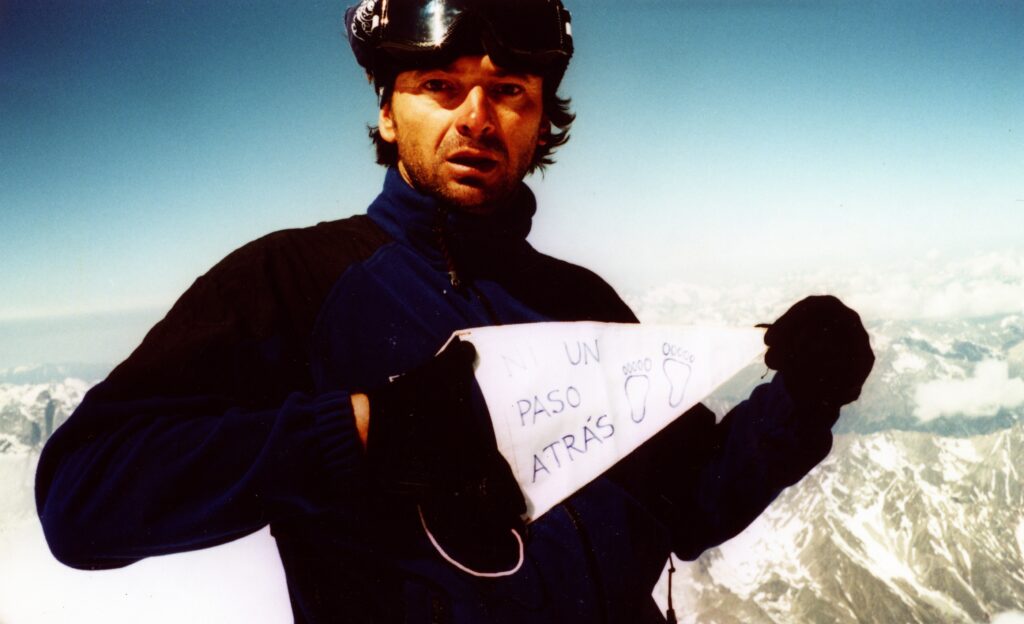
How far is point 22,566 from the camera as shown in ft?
628

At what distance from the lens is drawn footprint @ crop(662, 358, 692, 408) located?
2.03 metres

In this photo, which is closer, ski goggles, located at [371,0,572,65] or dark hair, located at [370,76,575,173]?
ski goggles, located at [371,0,572,65]

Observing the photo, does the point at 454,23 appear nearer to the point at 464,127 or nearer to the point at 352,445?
the point at 464,127

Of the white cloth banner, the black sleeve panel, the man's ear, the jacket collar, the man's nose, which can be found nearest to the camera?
the black sleeve panel

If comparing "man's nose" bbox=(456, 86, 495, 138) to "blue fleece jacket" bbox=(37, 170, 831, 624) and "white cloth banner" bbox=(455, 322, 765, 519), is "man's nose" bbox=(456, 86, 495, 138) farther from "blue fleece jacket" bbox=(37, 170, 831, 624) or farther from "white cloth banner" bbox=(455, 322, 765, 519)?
"white cloth banner" bbox=(455, 322, 765, 519)

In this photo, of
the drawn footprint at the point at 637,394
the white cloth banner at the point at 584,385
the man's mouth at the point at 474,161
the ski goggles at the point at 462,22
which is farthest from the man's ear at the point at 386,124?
the drawn footprint at the point at 637,394

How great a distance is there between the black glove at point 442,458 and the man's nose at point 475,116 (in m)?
0.83

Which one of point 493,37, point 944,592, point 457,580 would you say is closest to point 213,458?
point 457,580

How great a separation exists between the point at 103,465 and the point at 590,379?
1.31 m

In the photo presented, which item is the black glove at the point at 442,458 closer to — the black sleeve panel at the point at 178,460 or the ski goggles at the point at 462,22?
the black sleeve panel at the point at 178,460

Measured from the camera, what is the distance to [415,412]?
1.36 m

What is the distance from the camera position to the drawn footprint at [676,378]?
6.66ft

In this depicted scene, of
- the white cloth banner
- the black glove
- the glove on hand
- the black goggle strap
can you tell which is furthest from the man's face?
the glove on hand

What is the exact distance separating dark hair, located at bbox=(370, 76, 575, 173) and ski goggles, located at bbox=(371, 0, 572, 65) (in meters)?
0.20
